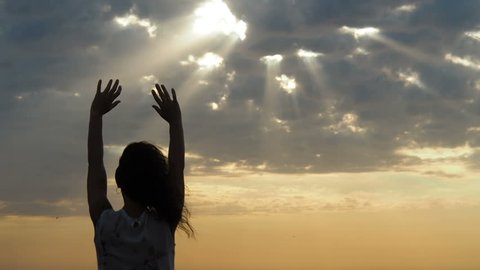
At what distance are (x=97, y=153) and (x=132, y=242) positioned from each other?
122cm

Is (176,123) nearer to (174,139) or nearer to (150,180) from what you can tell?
(174,139)

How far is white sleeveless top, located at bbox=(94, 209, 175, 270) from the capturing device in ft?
15.4

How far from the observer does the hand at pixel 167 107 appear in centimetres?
546

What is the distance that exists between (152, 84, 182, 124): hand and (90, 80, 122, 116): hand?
24.7 inches

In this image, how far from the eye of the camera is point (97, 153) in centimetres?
519

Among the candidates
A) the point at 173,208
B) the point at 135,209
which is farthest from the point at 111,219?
the point at 173,208

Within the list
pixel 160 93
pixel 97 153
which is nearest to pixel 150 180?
pixel 97 153

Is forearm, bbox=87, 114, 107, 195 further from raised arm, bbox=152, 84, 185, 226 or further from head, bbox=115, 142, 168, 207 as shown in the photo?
raised arm, bbox=152, 84, 185, 226

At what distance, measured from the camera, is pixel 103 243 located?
4.78m

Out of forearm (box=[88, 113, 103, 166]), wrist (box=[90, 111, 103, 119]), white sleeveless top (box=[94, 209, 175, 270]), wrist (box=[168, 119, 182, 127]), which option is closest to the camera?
white sleeveless top (box=[94, 209, 175, 270])

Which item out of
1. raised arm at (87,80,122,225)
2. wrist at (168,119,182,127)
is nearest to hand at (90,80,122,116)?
raised arm at (87,80,122,225)

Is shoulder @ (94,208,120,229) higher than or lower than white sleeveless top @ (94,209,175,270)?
higher

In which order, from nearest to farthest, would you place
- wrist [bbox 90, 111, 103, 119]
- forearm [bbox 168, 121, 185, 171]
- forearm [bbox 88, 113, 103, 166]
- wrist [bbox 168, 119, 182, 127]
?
Answer: forearm [bbox 168, 121, 185, 171]
forearm [bbox 88, 113, 103, 166]
wrist [bbox 168, 119, 182, 127]
wrist [bbox 90, 111, 103, 119]

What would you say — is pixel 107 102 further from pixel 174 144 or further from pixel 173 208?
pixel 173 208
